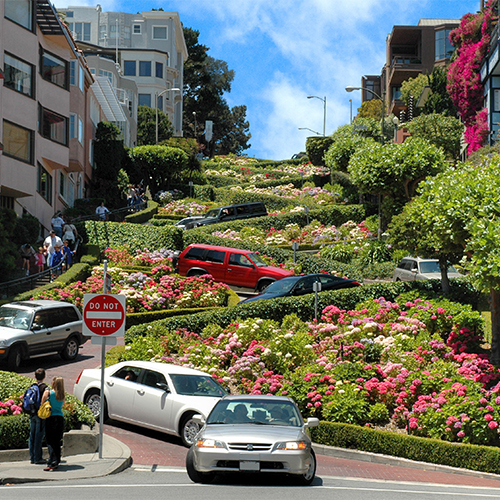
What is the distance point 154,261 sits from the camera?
3153cm

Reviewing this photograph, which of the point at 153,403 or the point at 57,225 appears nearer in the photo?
the point at 153,403

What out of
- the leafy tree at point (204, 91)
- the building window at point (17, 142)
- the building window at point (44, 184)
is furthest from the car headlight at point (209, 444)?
the leafy tree at point (204, 91)

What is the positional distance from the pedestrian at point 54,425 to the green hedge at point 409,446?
5174 millimetres

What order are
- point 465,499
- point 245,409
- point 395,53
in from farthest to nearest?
1. point 395,53
2. point 245,409
3. point 465,499

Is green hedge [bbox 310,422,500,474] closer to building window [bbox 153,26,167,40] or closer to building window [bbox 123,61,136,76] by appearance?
building window [bbox 123,61,136,76]

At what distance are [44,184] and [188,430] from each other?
25601mm

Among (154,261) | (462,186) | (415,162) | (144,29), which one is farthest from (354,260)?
(144,29)

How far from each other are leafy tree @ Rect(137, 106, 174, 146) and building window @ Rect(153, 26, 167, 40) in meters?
14.5

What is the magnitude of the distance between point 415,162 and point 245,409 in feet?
89.1

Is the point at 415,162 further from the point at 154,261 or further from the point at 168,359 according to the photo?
the point at 168,359

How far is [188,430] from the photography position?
13594 millimetres

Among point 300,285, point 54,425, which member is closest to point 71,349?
point 300,285

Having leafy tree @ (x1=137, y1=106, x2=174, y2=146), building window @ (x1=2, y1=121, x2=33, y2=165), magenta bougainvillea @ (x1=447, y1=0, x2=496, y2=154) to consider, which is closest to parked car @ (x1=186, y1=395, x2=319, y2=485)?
building window @ (x1=2, y1=121, x2=33, y2=165)

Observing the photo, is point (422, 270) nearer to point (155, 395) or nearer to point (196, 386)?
point (196, 386)
